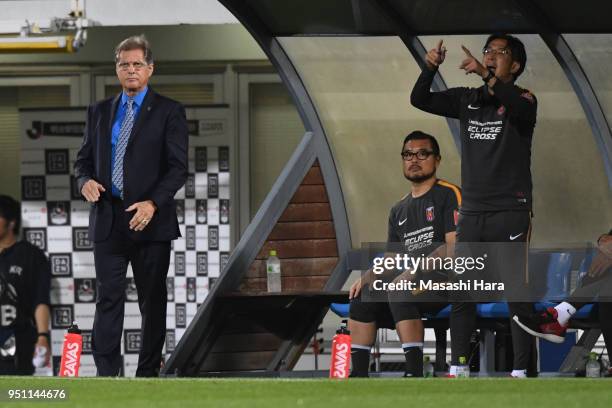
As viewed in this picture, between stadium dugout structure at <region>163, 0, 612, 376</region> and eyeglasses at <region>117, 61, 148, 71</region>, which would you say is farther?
stadium dugout structure at <region>163, 0, 612, 376</region>

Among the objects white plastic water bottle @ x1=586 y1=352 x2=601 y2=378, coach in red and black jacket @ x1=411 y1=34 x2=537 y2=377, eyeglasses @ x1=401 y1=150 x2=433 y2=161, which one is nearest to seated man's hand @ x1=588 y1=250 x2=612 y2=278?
white plastic water bottle @ x1=586 y1=352 x2=601 y2=378

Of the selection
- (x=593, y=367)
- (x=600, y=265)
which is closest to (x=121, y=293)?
(x=600, y=265)

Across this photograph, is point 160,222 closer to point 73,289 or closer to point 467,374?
point 467,374

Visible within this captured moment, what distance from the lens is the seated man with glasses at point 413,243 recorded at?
691 cm

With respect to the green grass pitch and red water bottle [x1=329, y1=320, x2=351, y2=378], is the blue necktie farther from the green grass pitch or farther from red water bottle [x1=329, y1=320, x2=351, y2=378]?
the green grass pitch

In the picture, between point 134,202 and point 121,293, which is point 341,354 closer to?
point 121,293

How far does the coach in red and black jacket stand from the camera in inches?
249

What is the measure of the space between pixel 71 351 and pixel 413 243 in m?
1.75

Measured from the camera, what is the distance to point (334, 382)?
479 centimetres

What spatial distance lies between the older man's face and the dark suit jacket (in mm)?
76

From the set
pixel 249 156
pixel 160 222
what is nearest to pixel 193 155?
pixel 249 156

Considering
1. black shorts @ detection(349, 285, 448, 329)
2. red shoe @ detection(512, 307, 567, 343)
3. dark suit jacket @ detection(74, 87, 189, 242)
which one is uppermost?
dark suit jacket @ detection(74, 87, 189, 242)

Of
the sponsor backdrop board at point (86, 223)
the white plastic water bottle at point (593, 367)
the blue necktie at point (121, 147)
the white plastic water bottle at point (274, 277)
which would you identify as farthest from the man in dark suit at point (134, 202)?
the sponsor backdrop board at point (86, 223)

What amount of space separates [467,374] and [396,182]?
2.44 metres
